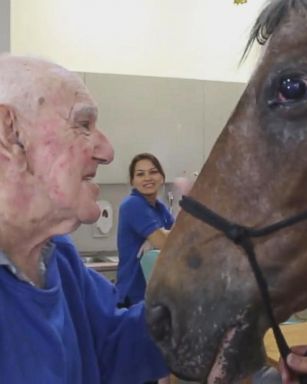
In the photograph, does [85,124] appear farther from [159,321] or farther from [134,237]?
[134,237]

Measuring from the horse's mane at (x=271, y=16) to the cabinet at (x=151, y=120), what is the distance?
3072 millimetres

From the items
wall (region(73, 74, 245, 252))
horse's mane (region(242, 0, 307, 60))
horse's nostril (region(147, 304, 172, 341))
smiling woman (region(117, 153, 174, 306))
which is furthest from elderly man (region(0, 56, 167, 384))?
wall (region(73, 74, 245, 252))

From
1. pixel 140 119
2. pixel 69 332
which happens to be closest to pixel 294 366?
pixel 69 332

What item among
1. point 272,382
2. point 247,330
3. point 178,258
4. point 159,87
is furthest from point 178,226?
point 159,87

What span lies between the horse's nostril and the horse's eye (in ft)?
1.17

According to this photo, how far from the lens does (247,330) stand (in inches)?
36.7

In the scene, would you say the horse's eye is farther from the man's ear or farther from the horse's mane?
the man's ear

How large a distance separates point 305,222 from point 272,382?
74 centimetres

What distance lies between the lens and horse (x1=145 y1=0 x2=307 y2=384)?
0.90 meters

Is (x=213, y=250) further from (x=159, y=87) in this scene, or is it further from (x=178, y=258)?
(x=159, y=87)

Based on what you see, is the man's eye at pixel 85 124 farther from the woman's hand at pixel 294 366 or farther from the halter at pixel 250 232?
the woman's hand at pixel 294 366

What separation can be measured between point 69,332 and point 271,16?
2.06 feet

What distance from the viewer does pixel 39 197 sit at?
3.38ft

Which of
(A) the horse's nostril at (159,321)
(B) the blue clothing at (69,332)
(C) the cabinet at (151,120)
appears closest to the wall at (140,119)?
(C) the cabinet at (151,120)
